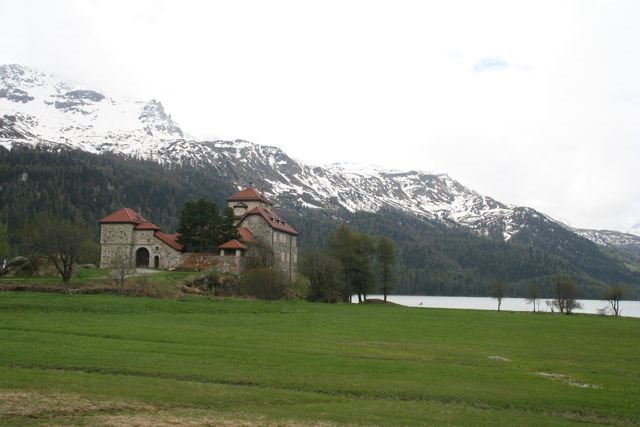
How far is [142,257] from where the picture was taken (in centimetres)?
9119

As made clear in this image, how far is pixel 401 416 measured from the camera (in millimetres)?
20062

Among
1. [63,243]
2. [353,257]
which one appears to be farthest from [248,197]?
[63,243]

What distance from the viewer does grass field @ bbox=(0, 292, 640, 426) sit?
782 inches

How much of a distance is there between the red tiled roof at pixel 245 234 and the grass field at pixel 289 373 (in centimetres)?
4172

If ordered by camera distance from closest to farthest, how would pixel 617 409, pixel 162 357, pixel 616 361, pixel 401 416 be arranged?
1. pixel 401 416
2. pixel 617 409
3. pixel 162 357
4. pixel 616 361

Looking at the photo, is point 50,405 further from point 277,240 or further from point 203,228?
point 277,240

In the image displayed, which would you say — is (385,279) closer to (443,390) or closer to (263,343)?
(263,343)

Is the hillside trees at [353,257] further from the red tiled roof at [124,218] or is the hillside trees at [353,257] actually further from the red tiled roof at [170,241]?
the red tiled roof at [124,218]

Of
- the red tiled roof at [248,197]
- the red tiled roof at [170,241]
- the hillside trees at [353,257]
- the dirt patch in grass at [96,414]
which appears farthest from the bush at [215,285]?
the dirt patch in grass at [96,414]

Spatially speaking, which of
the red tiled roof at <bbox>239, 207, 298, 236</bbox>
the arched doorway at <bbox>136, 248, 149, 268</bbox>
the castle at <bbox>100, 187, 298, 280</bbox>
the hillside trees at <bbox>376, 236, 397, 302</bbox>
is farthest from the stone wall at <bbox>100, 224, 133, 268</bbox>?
the hillside trees at <bbox>376, 236, 397, 302</bbox>

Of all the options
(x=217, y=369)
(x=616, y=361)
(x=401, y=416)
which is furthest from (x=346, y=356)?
(x=616, y=361)

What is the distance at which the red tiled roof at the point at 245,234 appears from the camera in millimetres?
92044

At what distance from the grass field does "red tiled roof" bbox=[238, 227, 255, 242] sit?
Answer: 41.7 meters

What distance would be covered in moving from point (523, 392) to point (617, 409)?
11.9 ft
